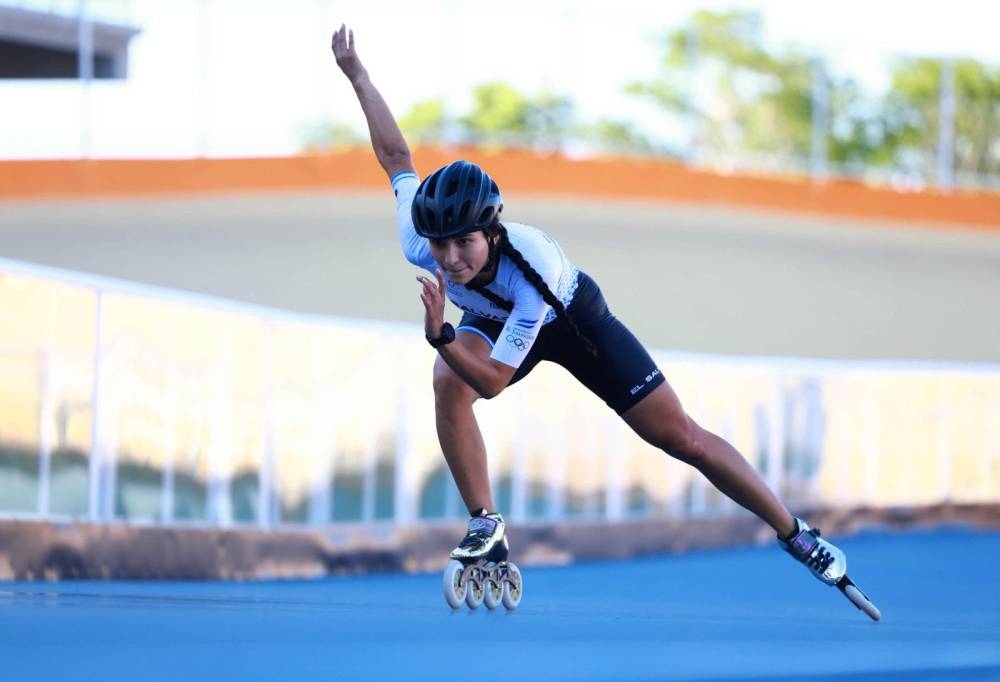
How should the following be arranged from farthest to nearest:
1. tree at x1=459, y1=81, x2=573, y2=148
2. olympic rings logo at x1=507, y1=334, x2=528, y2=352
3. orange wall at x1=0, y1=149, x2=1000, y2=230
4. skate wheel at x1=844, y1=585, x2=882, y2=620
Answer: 1. tree at x1=459, y1=81, x2=573, y2=148
2. orange wall at x1=0, y1=149, x2=1000, y2=230
3. skate wheel at x1=844, y1=585, x2=882, y2=620
4. olympic rings logo at x1=507, y1=334, x2=528, y2=352

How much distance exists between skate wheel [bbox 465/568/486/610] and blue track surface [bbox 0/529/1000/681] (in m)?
0.09

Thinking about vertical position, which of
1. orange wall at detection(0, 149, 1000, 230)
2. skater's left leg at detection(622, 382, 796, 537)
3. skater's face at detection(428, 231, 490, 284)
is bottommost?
skater's left leg at detection(622, 382, 796, 537)

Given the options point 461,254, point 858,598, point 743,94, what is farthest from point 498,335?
point 743,94

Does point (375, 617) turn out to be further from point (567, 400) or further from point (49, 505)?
point (567, 400)

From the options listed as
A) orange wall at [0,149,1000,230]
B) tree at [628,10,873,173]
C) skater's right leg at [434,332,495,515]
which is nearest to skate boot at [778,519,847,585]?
skater's right leg at [434,332,495,515]

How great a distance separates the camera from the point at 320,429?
45.3 feet

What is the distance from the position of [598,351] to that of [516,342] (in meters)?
0.58

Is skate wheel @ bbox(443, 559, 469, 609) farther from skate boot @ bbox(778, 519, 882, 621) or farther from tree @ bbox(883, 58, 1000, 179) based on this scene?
tree @ bbox(883, 58, 1000, 179)

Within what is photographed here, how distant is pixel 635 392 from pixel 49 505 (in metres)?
4.13

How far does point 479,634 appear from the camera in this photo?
670cm

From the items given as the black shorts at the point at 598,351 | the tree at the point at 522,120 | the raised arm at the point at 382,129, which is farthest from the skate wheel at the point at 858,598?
the tree at the point at 522,120

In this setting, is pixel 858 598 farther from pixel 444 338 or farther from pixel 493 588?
pixel 444 338

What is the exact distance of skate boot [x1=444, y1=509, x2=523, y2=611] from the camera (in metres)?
7.07

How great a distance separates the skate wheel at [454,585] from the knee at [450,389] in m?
0.63
